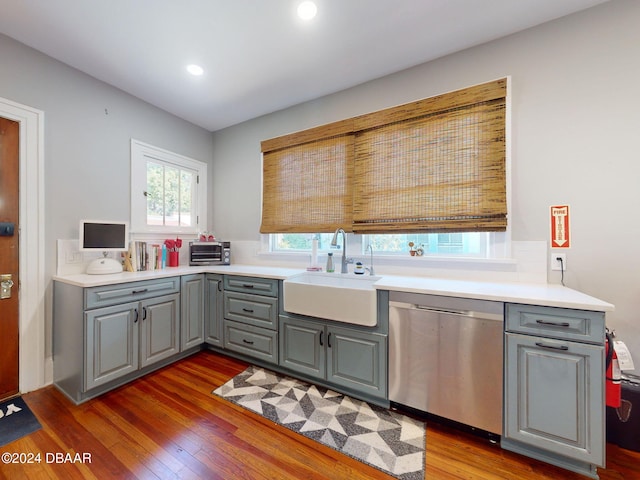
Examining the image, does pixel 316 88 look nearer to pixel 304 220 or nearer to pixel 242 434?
pixel 304 220

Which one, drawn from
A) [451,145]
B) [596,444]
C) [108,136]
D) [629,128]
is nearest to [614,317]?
[596,444]

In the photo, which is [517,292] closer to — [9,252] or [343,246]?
[343,246]

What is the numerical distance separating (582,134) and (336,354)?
2.26 metres

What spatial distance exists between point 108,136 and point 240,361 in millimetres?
2504

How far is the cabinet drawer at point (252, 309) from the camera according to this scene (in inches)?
89.0

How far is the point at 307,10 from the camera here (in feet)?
5.41

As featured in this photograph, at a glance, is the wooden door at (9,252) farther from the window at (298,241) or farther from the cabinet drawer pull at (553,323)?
the cabinet drawer pull at (553,323)

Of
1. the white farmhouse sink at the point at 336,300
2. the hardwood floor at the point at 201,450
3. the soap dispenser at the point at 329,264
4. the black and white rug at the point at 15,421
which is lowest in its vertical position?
the hardwood floor at the point at 201,450

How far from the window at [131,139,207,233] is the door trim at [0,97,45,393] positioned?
0.68m

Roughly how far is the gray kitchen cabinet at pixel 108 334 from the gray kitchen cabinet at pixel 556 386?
261cm

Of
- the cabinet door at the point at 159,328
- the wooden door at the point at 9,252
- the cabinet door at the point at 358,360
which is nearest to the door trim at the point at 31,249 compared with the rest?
the wooden door at the point at 9,252

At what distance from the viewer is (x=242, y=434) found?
5.16 feet

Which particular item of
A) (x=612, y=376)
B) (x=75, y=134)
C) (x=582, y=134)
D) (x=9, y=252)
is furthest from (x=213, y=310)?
(x=582, y=134)

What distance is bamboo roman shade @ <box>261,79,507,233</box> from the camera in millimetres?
1891
